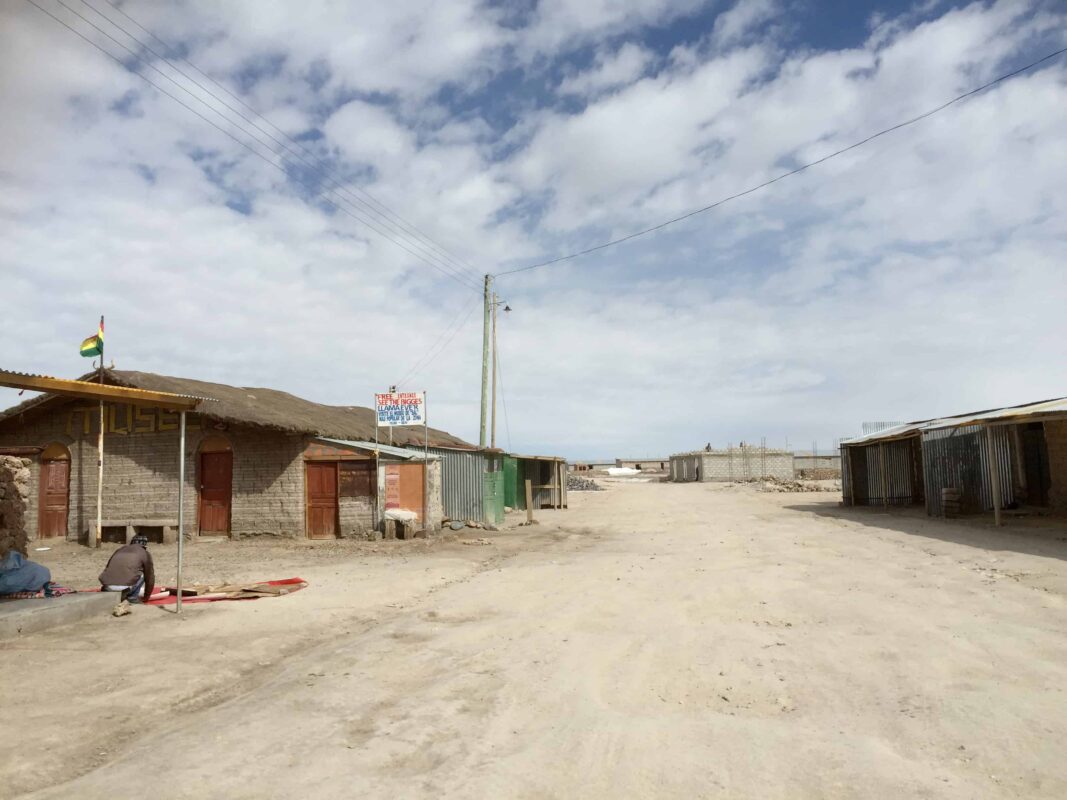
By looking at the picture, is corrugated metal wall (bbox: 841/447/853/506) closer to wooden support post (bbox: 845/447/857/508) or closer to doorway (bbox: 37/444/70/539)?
wooden support post (bbox: 845/447/857/508)

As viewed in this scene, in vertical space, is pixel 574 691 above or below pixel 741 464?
below

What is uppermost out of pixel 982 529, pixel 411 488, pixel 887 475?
pixel 411 488

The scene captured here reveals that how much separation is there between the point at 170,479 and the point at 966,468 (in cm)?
2272

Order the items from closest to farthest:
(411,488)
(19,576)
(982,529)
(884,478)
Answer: (19,576)
(982,529)
(411,488)
(884,478)

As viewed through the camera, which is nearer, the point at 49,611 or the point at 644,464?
the point at 49,611

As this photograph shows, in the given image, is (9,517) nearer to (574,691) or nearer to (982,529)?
(574,691)

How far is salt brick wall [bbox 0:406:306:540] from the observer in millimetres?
18859

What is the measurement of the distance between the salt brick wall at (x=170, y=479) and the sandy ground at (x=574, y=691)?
794cm

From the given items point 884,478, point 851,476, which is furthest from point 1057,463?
point 851,476

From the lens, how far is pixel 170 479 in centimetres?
1917

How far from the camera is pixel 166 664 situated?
6844 mm

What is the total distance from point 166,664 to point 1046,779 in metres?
7.12

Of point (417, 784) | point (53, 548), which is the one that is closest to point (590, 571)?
point (417, 784)

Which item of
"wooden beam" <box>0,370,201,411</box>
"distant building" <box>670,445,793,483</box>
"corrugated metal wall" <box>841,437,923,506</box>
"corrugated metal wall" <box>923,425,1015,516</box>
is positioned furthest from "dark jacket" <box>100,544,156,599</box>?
"distant building" <box>670,445,793,483</box>
